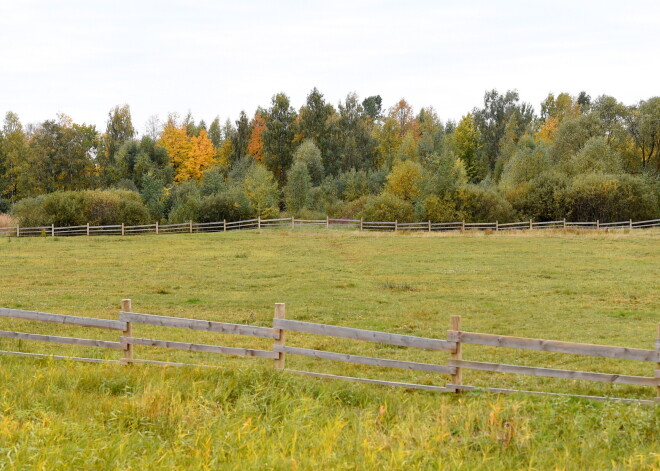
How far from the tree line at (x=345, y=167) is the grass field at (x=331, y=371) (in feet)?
90.0

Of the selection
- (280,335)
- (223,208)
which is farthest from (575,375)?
(223,208)

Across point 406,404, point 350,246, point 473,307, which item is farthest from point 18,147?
point 406,404

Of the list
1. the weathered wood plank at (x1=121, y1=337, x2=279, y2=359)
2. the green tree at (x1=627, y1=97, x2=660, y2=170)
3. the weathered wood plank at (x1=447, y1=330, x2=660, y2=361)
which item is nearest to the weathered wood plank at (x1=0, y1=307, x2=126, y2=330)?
the weathered wood plank at (x1=121, y1=337, x2=279, y2=359)

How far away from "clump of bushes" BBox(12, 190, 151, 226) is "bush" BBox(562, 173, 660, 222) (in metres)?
42.7

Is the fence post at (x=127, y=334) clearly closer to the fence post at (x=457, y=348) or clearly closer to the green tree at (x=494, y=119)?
the fence post at (x=457, y=348)

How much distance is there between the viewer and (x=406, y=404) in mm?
9625

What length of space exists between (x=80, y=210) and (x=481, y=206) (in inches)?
1495

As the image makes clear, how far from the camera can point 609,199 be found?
212 feet

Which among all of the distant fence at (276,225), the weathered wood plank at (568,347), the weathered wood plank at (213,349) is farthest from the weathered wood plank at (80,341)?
the distant fence at (276,225)

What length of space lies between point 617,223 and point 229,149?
63567 millimetres

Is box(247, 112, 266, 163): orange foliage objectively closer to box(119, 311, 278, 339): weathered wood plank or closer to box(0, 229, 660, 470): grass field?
box(0, 229, 660, 470): grass field

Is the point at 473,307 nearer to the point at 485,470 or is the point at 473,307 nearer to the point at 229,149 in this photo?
the point at 485,470

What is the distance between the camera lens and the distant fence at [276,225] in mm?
55906

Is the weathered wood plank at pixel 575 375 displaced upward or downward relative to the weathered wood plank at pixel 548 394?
upward
